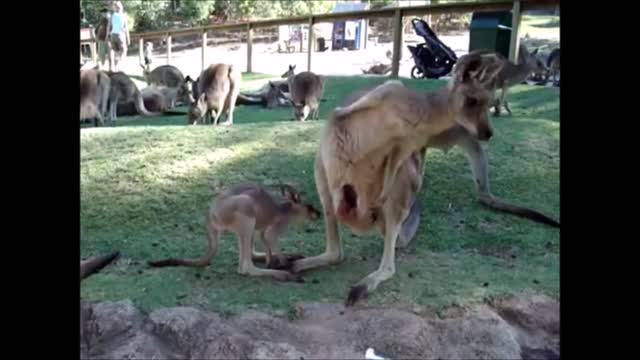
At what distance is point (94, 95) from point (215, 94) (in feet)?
3.33

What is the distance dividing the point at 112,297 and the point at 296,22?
6804mm

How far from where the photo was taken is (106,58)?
35.6ft

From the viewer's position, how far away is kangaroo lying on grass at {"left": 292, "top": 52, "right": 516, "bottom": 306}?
1875mm

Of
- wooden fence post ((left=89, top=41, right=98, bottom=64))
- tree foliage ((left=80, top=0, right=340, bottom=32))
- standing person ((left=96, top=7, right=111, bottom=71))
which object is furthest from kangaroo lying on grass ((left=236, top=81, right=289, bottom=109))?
tree foliage ((left=80, top=0, right=340, bottom=32))

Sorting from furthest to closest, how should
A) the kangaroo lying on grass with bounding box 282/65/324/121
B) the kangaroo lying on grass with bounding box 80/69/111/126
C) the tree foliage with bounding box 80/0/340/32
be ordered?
1. the tree foliage with bounding box 80/0/340/32
2. the kangaroo lying on grass with bounding box 282/65/324/121
3. the kangaroo lying on grass with bounding box 80/69/111/126

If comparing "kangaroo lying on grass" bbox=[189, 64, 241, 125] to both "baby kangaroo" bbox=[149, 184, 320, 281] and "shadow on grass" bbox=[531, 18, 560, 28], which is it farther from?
"baby kangaroo" bbox=[149, 184, 320, 281]

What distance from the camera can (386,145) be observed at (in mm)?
2045

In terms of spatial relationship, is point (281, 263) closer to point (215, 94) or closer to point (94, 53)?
point (215, 94)

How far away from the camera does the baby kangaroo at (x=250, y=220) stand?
83.8 inches

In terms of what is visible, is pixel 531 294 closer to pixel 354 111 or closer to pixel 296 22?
pixel 354 111

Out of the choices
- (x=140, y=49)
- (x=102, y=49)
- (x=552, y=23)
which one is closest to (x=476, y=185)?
(x=552, y=23)

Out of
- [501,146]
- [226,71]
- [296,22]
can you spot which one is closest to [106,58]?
[296,22]

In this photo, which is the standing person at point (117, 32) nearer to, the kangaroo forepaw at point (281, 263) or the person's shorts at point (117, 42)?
the person's shorts at point (117, 42)

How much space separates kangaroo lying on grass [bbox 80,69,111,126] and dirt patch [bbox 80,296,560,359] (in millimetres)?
3879
